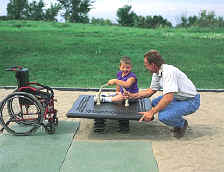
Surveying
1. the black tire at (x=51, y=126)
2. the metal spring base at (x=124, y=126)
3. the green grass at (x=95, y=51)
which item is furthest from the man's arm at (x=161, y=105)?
the green grass at (x=95, y=51)

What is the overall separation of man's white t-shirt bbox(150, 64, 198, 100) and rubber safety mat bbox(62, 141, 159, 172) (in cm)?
78

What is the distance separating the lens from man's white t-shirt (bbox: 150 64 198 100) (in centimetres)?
441

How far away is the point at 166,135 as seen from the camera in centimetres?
490

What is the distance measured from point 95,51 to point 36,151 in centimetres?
1069

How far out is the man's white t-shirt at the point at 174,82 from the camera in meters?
4.41

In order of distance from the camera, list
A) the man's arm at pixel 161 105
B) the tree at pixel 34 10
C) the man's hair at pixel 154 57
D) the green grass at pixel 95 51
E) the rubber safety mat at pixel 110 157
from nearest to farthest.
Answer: the rubber safety mat at pixel 110 157
the man's arm at pixel 161 105
the man's hair at pixel 154 57
the green grass at pixel 95 51
the tree at pixel 34 10

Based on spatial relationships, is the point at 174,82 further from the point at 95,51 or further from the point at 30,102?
the point at 95,51

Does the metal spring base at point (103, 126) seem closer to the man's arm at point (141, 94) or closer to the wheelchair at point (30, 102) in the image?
the man's arm at point (141, 94)

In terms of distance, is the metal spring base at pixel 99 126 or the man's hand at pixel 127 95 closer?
the metal spring base at pixel 99 126

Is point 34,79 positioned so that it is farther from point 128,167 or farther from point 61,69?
point 128,167

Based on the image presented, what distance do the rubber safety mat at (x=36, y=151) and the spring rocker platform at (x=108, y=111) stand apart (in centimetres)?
39

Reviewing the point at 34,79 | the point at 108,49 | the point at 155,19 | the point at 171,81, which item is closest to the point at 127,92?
the point at 171,81

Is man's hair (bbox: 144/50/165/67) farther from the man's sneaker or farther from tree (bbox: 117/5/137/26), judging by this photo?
tree (bbox: 117/5/137/26)

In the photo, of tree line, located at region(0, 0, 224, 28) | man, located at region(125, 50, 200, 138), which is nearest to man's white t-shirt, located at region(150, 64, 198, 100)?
man, located at region(125, 50, 200, 138)
